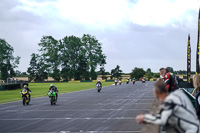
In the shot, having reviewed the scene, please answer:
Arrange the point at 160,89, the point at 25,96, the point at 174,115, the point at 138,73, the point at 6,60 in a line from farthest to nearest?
1. the point at 138,73
2. the point at 6,60
3. the point at 25,96
4. the point at 160,89
5. the point at 174,115

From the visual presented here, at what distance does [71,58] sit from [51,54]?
11.0 meters

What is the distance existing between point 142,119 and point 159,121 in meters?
0.20

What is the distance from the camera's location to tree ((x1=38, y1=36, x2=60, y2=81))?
120 m

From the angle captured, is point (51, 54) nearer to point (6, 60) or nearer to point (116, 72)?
point (6, 60)

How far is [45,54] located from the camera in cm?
11988

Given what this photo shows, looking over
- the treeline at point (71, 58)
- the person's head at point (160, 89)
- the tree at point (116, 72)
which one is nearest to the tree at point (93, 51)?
the treeline at point (71, 58)

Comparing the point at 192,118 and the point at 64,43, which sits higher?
the point at 64,43

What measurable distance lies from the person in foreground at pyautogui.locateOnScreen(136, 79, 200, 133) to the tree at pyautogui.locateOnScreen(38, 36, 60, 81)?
383ft

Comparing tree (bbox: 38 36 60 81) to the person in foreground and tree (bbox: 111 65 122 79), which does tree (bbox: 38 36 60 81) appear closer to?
tree (bbox: 111 65 122 79)

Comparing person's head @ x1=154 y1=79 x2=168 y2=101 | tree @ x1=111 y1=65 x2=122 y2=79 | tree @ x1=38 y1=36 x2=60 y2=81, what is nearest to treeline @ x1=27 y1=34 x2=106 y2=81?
A: tree @ x1=38 y1=36 x2=60 y2=81

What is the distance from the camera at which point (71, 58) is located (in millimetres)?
128625

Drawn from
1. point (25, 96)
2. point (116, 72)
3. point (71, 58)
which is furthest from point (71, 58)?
point (25, 96)

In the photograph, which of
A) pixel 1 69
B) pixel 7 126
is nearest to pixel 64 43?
pixel 1 69

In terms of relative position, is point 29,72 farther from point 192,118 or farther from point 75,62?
point 192,118
